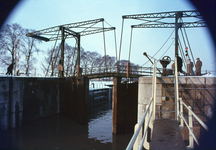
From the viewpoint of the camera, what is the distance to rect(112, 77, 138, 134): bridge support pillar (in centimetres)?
1262

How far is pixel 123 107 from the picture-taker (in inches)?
512

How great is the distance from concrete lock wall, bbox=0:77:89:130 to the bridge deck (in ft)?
38.6

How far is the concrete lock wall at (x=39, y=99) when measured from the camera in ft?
41.6

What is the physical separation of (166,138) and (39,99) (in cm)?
1581

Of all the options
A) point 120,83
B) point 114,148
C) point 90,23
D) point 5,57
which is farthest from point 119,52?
point 5,57

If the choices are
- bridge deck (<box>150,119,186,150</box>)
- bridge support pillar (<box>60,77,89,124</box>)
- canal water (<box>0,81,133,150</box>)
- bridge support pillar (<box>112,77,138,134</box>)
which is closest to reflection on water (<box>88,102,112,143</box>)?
canal water (<box>0,81,133,150</box>)

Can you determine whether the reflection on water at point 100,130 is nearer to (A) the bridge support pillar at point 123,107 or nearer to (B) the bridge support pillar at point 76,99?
(A) the bridge support pillar at point 123,107

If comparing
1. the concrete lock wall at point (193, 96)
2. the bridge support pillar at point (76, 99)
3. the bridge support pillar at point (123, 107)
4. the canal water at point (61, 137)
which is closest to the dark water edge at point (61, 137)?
the canal water at point (61, 137)

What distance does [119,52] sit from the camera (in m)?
14.8

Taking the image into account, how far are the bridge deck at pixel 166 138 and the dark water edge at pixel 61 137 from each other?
25.0 ft

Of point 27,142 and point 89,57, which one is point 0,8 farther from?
point 89,57

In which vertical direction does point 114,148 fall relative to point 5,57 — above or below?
below

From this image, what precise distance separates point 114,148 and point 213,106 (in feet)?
24.0

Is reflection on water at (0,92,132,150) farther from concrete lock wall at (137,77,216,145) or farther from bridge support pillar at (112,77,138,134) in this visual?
concrete lock wall at (137,77,216,145)
